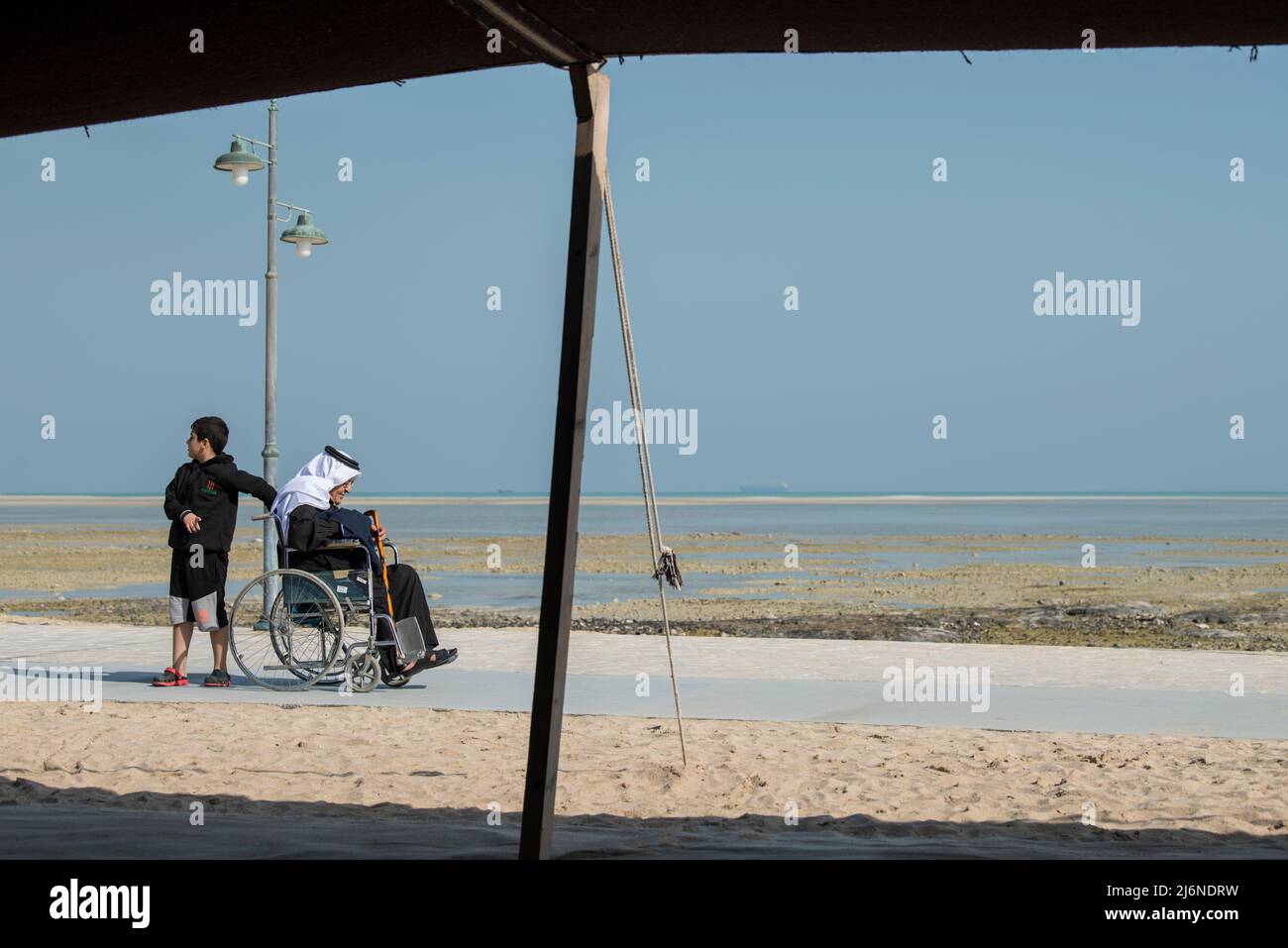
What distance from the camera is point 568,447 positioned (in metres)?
3.48

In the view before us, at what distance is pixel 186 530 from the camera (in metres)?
7.70

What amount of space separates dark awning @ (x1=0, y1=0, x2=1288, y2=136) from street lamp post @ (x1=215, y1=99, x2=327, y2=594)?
846cm

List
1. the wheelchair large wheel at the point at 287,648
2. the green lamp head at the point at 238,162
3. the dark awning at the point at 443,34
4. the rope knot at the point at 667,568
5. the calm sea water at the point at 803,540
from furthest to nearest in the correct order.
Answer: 1. the calm sea water at the point at 803,540
2. the green lamp head at the point at 238,162
3. the wheelchair large wheel at the point at 287,648
4. the rope knot at the point at 667,568
5. the dark awning at the point at 443,34

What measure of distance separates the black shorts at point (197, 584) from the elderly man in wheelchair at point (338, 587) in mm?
151

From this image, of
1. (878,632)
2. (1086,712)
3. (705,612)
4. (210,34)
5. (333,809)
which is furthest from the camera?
(705,612)

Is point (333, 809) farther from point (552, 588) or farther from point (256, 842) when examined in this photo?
point (552, 588)

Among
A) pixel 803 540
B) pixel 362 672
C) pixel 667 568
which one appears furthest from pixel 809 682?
pixel 803 540

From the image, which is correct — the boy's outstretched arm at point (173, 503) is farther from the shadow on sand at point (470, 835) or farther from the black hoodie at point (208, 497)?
the shadow on sand at point (470, 835)

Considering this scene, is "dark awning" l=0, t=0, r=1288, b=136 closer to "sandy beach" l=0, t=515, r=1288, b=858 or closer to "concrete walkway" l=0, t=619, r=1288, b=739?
"sandy beach" l=0, t=515, r=1288, b=858

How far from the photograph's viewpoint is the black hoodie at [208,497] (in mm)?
7723

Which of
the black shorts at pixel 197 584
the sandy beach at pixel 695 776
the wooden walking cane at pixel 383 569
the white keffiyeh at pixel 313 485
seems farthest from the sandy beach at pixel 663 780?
the white keffiyeh at pixel 313 485

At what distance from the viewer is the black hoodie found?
772 centimetres
